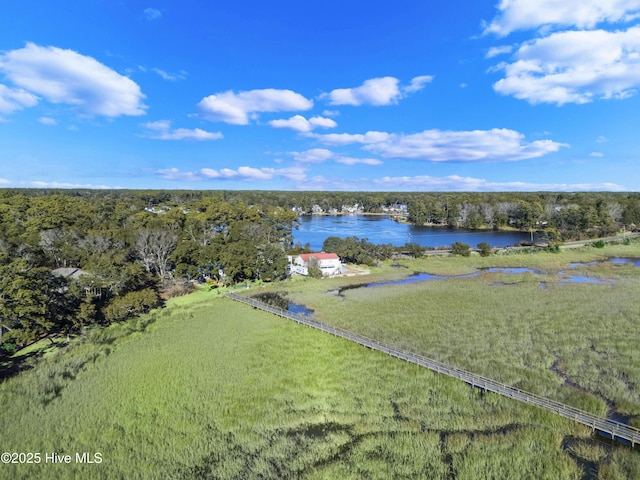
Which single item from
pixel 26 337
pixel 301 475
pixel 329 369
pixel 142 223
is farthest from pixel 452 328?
pixel 142 223

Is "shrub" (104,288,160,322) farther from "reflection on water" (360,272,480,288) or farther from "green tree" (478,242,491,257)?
"green tree" (478,242,491,257)

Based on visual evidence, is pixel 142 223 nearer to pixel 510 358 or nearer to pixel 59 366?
pixel 59 366

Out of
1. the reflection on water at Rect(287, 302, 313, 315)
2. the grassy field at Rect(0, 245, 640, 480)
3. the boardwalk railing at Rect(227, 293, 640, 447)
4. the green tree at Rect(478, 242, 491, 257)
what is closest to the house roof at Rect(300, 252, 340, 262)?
the reflection on water at Rect(287, 302, 313, 315)

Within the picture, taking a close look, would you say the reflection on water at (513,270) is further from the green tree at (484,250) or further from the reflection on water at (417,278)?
the green tree at (484,250)

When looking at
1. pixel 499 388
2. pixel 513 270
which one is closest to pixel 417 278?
pixel 513 270

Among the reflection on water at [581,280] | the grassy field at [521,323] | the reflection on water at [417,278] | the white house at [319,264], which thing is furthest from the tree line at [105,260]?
the reflection on water at [581,280]
